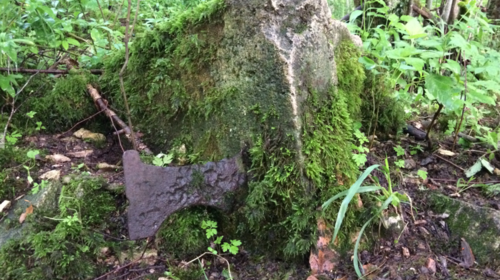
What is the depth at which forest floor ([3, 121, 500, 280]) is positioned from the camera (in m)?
1.97

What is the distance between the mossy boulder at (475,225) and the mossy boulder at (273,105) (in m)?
0.68

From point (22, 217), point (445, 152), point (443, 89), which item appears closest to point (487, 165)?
point (445, 152)

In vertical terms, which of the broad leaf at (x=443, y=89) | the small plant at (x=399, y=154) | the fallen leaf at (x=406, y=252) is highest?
the broad leaf at (x=443, y=89)

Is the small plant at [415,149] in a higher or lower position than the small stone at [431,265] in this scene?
higher

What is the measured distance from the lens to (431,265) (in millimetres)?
1945

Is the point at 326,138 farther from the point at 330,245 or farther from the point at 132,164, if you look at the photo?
the point at 132,164

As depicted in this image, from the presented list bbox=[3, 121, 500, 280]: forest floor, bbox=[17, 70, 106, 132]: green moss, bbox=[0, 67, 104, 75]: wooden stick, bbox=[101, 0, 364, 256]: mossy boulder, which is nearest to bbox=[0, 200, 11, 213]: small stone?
bbox=[3, 121, 500, 280]: forest floor

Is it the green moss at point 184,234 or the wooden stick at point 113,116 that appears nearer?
the green moss at point 184,234

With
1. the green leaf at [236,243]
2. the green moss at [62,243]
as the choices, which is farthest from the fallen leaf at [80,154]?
the green leaf at [236,243]

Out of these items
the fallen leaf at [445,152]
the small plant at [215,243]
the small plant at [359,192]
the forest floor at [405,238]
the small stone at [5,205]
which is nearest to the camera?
the small plant at [359,192]

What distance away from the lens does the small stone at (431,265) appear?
1.92 meters

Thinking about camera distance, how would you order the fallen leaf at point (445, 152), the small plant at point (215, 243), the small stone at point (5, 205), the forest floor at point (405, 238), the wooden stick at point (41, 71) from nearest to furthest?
→ the forest floor at point (405, 238) < the small plant at point (215, 243) < the small stone at point (5, 205) < the fallen leaf at point (445, 152) < the wooden stick at point (41, 71)

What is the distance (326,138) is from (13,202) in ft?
7.43

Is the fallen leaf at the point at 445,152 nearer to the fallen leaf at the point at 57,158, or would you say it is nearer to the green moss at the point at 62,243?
the green moss at the point at 62,243
